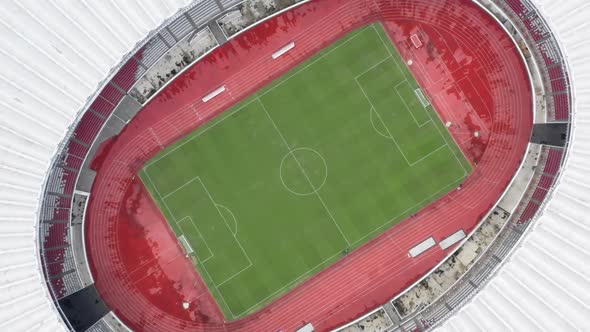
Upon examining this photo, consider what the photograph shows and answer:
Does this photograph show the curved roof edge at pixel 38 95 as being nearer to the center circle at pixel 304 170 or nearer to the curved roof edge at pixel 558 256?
the center circle at pixel 304 170

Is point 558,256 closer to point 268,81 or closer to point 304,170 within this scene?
point 304,170

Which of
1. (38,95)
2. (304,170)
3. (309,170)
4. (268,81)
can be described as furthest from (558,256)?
(38,95)

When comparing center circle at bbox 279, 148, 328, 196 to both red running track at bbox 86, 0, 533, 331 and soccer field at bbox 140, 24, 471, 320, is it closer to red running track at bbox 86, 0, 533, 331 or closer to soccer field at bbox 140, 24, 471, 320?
soccer field at bbox 140, 24, 471, 320

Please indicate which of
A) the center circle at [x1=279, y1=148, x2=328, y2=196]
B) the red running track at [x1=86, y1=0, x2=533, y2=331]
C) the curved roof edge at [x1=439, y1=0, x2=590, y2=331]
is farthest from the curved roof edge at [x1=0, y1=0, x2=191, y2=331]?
the curved roof edge at [x1=439, y1=0, x2=590, y2=331]

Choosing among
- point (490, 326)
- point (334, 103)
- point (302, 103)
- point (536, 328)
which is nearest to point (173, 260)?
point (302, 103)

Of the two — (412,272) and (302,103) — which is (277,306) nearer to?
(412,272)

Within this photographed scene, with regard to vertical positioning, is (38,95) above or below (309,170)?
above
